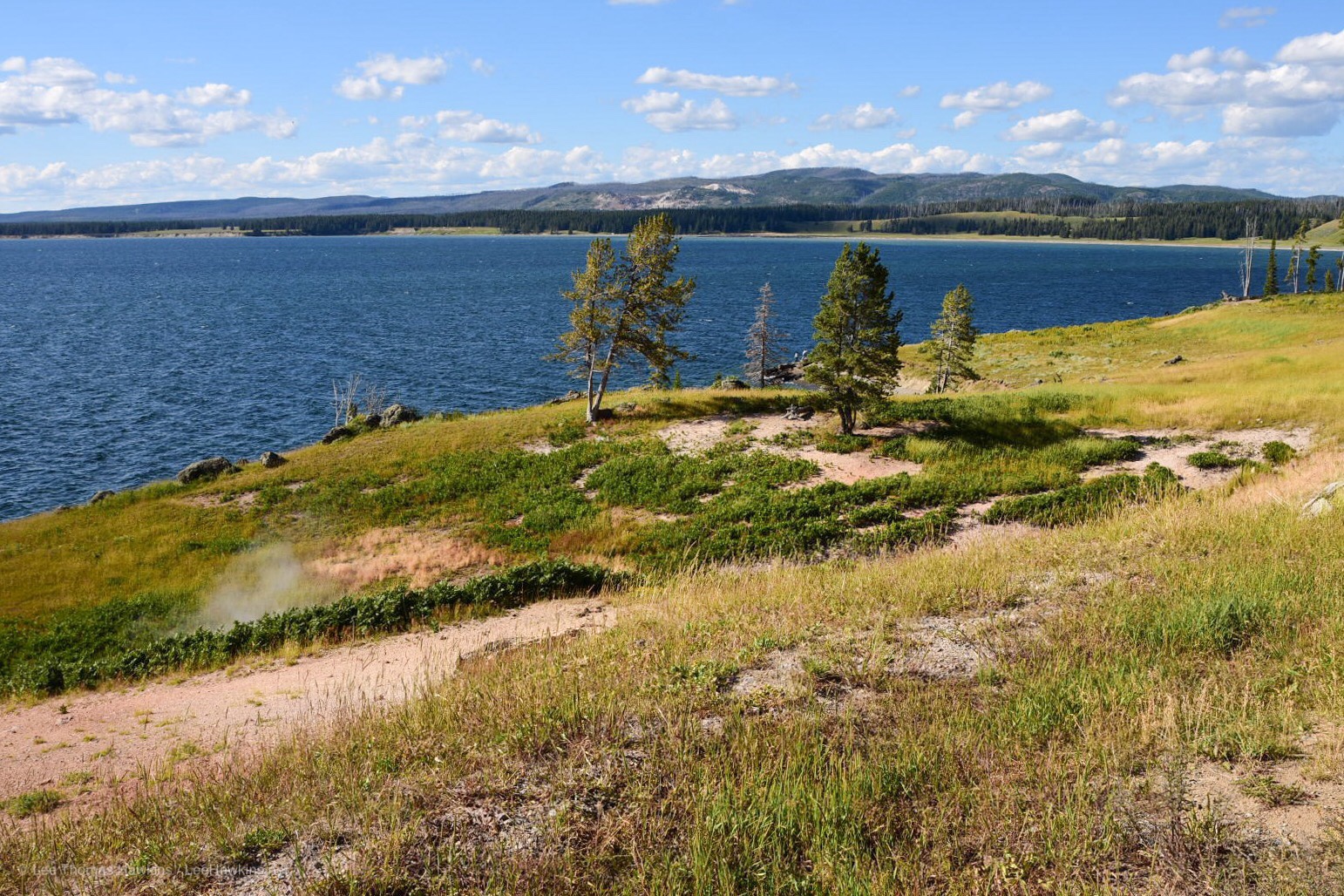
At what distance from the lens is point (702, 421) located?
39.9m

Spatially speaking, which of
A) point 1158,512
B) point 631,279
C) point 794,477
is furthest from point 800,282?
point 1158,512

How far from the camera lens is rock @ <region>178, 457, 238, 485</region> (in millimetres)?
38062

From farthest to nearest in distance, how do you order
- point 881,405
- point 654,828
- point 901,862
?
point 881,405 → point 654,828 → point 901,862

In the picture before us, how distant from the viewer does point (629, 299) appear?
4069 cm

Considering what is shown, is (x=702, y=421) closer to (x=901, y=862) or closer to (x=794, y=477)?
(x=794, y=477)

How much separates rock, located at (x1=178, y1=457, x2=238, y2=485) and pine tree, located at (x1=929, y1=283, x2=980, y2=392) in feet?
168

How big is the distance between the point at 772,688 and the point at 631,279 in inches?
→ 1339

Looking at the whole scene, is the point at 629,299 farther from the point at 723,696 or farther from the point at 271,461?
the point at 723,696

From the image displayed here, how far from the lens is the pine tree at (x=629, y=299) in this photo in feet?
132

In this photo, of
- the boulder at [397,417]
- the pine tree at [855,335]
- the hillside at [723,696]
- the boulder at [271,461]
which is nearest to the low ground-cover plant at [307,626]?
the hillside at [723,696]

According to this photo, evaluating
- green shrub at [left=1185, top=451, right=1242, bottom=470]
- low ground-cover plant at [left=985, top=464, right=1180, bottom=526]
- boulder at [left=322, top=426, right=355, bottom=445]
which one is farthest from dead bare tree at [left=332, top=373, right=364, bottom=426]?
green shrub at [left=1185, top=451, right=1242, bottom=470]

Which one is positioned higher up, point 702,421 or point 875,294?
point 875,294

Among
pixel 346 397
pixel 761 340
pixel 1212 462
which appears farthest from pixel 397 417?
pixel 1212 462

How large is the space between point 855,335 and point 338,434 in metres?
31.8
